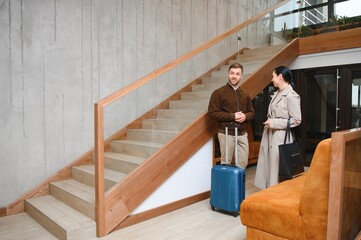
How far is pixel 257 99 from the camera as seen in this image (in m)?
6.09

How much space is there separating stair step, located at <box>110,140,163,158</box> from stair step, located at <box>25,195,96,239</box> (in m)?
0.77

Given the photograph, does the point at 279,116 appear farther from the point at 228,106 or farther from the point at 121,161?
the point at 121,161

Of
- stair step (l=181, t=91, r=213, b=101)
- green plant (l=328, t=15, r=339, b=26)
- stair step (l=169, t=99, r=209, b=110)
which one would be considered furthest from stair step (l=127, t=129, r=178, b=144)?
green plant (l=328, t=15, r=339, b=26)

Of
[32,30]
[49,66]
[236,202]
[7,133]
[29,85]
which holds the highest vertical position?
[32,30]

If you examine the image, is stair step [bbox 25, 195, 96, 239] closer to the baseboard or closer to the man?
the baseboard

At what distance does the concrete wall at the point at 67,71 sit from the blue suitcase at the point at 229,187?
109 cm

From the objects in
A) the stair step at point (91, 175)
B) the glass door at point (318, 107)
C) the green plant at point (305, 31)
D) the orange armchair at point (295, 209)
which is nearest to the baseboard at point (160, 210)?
the stair step at point (91, 175)

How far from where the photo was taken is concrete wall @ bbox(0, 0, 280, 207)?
337cm

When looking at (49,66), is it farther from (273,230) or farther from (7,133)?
(273,230)

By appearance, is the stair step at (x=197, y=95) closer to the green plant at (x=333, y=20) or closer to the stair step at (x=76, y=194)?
the stair step at (x=76, y=194)

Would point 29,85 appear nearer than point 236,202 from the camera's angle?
No

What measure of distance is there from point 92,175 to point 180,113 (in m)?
1.28

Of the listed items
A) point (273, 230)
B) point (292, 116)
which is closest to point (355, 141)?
point (273, 230)

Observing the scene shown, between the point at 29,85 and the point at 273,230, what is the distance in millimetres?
3155
